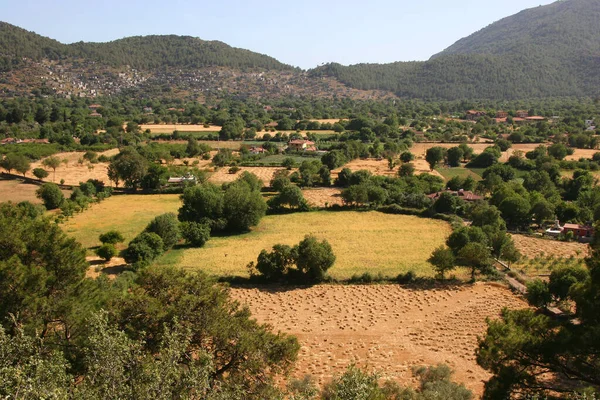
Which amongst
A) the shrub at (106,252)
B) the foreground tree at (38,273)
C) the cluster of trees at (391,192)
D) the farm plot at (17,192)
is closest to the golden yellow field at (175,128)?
the farm plot at (17,192)

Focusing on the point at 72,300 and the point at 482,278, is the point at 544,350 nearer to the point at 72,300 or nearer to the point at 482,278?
the point at 72,300

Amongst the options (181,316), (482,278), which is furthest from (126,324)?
(482,278)

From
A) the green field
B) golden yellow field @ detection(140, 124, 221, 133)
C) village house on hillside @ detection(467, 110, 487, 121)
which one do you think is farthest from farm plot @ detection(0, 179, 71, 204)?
village house on hillside @ detection(467, 110, 487, 121)

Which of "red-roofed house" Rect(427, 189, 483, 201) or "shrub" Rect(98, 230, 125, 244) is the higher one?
"shrub" Rect(98, 230, 125, 244)

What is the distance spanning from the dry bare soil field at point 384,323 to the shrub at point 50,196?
23975 millimetres

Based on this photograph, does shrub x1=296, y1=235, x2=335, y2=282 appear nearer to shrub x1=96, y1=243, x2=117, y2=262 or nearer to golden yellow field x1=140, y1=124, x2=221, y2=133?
shrub x1=96, y1=243, x2=117, y2=262

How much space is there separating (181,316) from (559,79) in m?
210

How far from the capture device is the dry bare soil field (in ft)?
56.2

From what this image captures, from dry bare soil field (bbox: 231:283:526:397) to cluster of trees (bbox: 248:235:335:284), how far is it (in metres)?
1.07

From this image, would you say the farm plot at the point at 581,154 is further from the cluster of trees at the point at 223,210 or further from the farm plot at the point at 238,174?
the cluster of trees at the point at 223,210

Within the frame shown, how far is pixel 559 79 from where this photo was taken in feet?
607

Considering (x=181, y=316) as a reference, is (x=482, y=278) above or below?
below

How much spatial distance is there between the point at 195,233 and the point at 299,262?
9.19 meters

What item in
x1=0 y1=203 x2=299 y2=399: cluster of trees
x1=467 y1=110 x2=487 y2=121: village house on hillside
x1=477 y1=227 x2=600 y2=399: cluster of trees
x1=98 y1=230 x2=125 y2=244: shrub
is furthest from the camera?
x1=467 y1=110 x2=487 y2=121: village house on hillside
